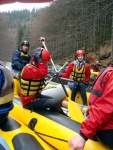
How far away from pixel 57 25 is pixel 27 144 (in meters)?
34.7

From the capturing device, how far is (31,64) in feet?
14.2

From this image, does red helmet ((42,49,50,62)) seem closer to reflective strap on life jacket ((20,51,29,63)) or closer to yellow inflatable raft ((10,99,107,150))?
yellow inflatable raft ((10,99,107,150))

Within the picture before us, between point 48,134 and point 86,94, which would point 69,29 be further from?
point 48,134

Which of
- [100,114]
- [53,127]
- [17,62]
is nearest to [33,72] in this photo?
[53,127]

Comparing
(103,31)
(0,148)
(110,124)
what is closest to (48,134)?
(0,148)

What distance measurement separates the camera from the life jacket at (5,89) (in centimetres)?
296

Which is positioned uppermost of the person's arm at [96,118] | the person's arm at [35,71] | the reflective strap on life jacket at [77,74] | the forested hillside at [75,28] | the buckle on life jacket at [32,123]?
the forested hillside at [75,28]

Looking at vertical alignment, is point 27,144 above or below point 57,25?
below

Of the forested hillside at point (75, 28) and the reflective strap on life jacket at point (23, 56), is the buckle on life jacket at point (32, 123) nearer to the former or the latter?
the reflective strap on life jacket at point (23, 56)

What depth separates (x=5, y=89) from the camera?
3008 millimetres

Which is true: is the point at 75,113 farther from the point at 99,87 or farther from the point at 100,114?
the point at 100,114

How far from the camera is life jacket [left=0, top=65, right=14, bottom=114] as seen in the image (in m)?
2.96

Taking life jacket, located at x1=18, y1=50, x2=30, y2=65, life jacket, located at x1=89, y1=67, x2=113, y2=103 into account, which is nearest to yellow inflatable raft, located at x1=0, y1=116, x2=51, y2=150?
life jacket, located at x1=89, y1=67, x2=113, y2=103

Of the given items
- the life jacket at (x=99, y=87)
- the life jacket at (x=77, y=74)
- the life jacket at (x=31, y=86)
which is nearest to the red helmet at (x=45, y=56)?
the life jacket at (x=31, y=86)
